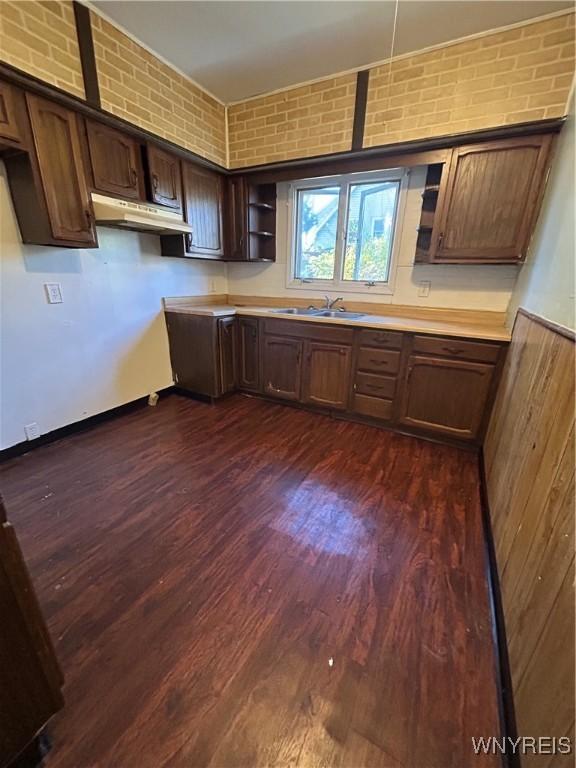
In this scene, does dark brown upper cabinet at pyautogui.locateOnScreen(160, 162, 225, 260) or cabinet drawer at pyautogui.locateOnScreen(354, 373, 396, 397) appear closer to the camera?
cabinet drawer at pyautogui.locateOnScreen(354, 373, 396, 397)

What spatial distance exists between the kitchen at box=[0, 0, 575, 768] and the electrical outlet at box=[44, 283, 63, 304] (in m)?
0.03

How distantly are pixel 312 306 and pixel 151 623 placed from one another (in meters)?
2.85

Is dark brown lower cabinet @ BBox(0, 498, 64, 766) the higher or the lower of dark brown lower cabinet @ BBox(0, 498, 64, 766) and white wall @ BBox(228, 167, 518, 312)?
the lower

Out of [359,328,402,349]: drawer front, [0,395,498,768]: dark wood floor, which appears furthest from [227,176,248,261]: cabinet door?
[0,395,498,768]: dark wood floor

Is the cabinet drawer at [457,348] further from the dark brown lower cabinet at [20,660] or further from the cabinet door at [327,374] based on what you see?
the dark brown lower cabinet at [20,660]

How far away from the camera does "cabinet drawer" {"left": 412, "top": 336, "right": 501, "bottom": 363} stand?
216 centimetres

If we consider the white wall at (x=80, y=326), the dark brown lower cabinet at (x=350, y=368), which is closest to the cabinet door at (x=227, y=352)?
the dark brown lower cabinet at (x=350, y=368)

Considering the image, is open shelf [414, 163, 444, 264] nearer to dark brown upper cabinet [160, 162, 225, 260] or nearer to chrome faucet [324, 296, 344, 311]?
chrome faucet [324, 296, 344, 311]

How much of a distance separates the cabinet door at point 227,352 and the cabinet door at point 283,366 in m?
0.35

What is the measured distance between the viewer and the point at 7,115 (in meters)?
1.68

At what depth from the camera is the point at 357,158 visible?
2.58 meters

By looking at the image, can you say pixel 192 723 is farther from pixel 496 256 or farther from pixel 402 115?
pixel 402 115

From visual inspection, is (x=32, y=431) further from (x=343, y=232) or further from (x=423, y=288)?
(x=423, y=288)

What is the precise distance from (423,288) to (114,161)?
258 cm
